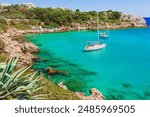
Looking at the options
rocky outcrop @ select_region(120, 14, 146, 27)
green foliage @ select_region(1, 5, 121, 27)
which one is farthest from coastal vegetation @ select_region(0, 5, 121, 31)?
rocky outcrop @ select_region(120, 14, 146, 27)

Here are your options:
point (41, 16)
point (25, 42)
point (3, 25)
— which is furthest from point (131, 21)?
point (25, 42)

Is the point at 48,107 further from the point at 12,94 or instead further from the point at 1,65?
the point at 1,65

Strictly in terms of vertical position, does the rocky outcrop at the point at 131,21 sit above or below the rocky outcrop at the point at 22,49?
below

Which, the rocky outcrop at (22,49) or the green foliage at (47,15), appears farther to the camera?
the green foliage at (47,15)

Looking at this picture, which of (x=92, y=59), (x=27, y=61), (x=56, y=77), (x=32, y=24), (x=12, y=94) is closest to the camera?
(x=12, y=94)

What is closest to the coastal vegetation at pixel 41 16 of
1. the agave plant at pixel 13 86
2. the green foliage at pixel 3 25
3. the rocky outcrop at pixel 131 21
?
the green foliage at pixel 3 25

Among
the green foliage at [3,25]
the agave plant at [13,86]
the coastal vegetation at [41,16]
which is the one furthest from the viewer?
the coastal vegetation at [41,16]

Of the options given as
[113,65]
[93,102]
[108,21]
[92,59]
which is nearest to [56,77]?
[113,65]

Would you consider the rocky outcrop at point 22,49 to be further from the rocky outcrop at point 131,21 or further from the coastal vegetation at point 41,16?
the rocky outcrop at point 131,21

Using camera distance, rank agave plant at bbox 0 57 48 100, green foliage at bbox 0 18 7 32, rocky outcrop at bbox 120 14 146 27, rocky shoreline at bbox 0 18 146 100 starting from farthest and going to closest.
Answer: rocky outcrop at bbox 120 14 146 27, green foliage at bbox 0 18 7 32, rocky shoreline at bbox 0 18 146 100, agave plant at bbox 0 57 48 100

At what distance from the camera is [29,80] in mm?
6887

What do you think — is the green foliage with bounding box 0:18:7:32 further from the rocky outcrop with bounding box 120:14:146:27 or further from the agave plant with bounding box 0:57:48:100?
Answer: the agave plant with bounding box 0:57:48:100

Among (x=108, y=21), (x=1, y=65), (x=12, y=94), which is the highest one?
(x=1, y=65)

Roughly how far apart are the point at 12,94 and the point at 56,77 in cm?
1570
